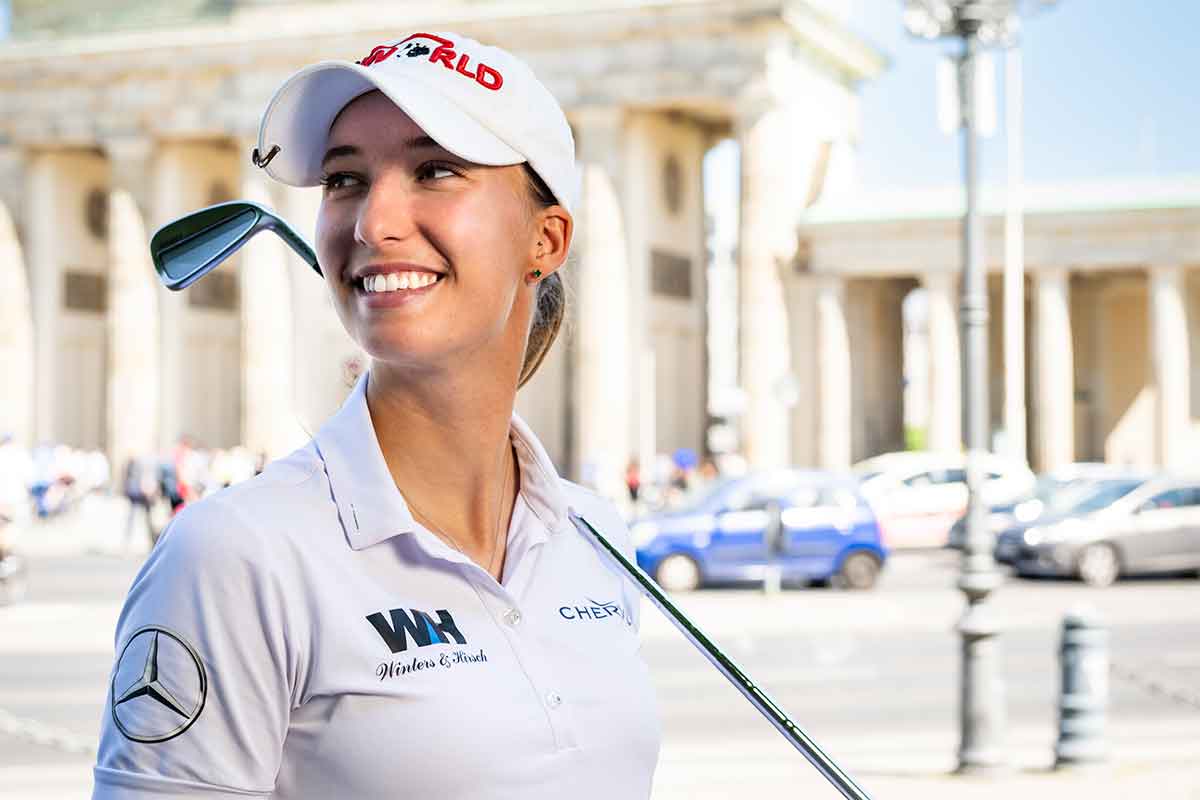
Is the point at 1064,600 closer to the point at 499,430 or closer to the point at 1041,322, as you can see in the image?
the point at 499,430

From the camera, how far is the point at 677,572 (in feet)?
73.7

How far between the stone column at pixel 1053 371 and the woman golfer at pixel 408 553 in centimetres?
4520

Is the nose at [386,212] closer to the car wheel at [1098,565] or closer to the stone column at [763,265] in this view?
the car wheel at [1098,565]

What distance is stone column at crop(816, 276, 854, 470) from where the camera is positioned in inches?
1935

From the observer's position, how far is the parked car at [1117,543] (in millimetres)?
24078

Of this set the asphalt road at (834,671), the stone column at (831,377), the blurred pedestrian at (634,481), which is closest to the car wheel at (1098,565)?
the asphalt road at (834,671)

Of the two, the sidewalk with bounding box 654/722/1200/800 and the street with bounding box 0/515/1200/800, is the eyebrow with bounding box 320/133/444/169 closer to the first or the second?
the sidewalk with bounding box 654/722/1200/800

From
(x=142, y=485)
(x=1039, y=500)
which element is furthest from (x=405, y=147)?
(x=142, y=485)

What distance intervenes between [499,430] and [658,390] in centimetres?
5028

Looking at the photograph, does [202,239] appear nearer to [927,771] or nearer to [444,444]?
[444,444]

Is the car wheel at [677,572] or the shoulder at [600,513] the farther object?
the car wheel at [677,572]

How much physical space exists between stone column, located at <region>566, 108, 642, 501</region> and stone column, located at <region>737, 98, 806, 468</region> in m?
3.45

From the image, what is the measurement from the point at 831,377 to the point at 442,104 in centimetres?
4783

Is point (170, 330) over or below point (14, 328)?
below
